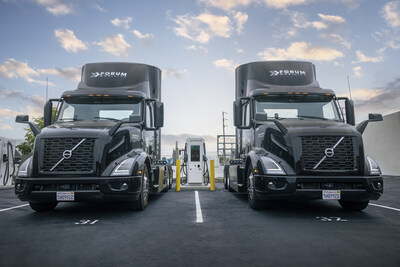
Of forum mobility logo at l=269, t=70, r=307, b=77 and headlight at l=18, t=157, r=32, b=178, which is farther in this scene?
forum mobility logo at l=269, t=70, r=307, b=77

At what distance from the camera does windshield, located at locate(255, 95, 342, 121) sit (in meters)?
7.94

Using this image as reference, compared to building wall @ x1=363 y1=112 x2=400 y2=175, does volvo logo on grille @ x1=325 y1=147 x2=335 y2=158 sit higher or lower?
lower

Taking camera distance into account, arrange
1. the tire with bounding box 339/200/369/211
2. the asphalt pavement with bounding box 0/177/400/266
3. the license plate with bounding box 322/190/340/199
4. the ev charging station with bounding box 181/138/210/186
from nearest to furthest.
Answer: the asphalt pavement with bounding box 0/177/400/266, the license plate with bounding box 322/190/340/199, the tire with bounding box 339/200/369/211, the ev charging station with bounding box 181/138/210/186

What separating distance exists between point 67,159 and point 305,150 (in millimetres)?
4889

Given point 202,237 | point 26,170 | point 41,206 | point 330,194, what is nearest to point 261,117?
point 330,194

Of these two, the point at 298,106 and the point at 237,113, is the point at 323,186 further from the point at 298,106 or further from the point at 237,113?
the point at 237,113

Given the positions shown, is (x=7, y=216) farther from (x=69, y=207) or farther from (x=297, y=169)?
(x=297, y=169)

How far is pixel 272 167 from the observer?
6.69 metres

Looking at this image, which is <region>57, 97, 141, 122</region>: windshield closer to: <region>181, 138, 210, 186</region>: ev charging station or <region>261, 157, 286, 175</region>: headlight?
<region>261, 157, 286, 175</region>: headlight

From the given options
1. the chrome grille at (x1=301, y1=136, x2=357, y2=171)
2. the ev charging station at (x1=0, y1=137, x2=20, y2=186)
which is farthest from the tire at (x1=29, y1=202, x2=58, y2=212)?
the ev charging station at (x1=0, y1=137, x2=20, y2=186)

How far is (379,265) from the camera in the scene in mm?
3420

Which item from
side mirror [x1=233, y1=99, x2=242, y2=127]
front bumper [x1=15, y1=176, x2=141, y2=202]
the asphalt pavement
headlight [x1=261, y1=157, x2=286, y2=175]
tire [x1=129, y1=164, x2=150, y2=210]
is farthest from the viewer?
side mirror [x1=233, y1=99, x2=242, y2=127]

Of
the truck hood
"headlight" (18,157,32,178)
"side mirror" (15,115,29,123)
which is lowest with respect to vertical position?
"headlight" (18,157,32,178)

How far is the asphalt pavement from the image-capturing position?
368 cm
